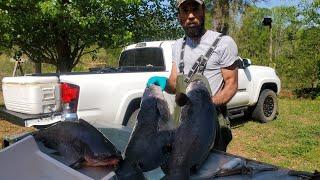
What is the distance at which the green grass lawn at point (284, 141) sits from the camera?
7039 mm

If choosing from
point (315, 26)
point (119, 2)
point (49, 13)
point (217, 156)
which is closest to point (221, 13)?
point (315, 26)

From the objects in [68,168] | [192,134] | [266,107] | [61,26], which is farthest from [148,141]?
[266,107]

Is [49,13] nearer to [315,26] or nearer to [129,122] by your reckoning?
[129,122]

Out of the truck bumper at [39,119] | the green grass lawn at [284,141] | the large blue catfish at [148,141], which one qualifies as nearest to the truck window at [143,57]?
the green grass lawn at [284,141]

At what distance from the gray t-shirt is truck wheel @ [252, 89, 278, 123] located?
709 cm

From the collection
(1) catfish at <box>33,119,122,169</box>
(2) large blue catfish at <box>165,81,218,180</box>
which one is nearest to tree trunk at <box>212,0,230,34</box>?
(2) large blue catfish at <box>165,81,218,180</box>

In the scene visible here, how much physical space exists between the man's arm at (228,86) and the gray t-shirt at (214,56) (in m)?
0.04

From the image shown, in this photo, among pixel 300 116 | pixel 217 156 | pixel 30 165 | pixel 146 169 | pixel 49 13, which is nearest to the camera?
pixel 30 165

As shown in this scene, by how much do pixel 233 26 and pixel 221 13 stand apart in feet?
6.64

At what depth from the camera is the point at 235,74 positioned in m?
3.19

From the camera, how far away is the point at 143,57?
8.23m

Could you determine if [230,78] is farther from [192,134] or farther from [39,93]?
[39,93]

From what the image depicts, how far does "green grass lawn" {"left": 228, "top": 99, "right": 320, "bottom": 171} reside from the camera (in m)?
7.04

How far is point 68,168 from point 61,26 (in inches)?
317
